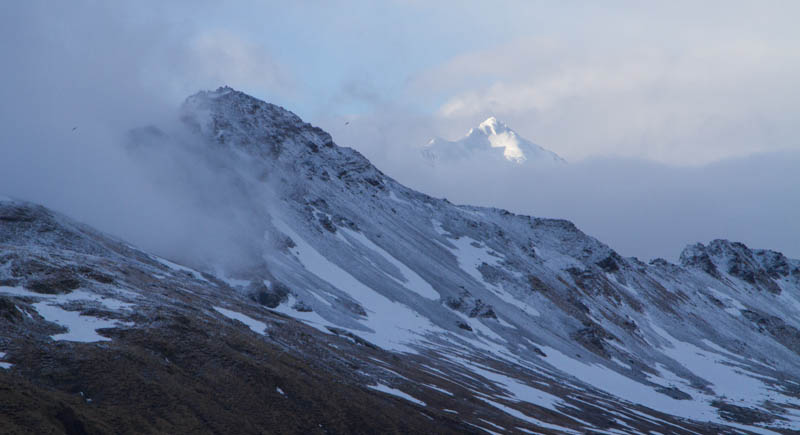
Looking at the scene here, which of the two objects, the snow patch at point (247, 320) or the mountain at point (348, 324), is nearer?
the mountain at point (348, 324)

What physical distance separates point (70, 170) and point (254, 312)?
62348mm

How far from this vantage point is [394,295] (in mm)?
113000

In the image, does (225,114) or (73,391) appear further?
(225,114)

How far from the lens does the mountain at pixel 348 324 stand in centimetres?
3581

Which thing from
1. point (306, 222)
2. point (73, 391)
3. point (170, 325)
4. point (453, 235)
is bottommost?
point (73, 391)

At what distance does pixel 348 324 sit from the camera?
90500 mm

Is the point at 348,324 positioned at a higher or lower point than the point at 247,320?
higher

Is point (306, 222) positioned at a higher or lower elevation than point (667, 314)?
lower

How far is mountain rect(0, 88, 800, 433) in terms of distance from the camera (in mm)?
35812

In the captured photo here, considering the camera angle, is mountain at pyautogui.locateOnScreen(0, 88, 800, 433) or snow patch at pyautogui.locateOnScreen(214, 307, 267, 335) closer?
mountain at pyautogui.locateOnScreen(0, 88, 800, 433)

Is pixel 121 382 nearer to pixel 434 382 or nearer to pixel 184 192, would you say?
pixel 434 382

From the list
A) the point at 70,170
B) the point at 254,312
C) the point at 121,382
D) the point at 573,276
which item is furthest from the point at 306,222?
the point at 121,382

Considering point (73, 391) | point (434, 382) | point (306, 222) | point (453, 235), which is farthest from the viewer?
point (453, 235)

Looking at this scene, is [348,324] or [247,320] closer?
[247,320]
